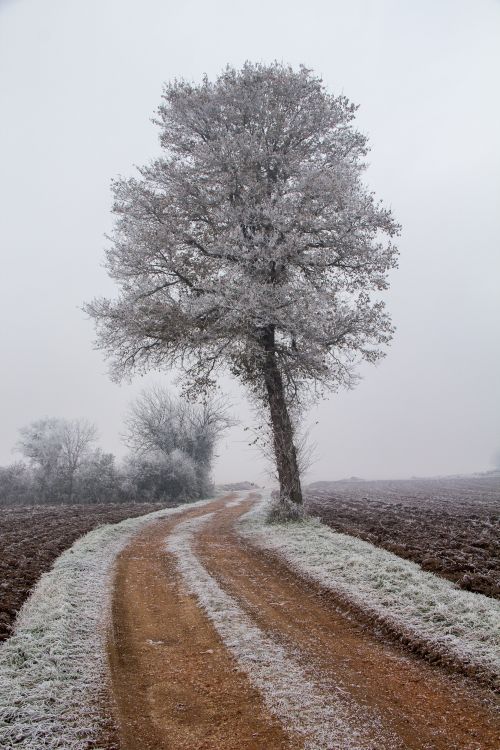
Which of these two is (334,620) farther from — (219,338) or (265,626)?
(219,338)

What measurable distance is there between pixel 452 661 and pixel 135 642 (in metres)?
4.32

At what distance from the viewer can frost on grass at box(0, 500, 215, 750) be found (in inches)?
182

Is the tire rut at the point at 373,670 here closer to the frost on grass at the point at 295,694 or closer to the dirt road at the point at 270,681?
the dirt road at the point at 270,681

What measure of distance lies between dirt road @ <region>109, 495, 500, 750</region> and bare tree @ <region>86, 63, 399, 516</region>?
9463 mm

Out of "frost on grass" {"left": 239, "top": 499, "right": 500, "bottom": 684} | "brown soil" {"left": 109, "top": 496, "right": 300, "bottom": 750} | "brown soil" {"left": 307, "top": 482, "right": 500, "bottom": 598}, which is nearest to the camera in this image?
"brown soil" {"left": 109, "top": 496, "right": 300, "bottom": 750}

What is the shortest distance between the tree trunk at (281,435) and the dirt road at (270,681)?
820 centimetres

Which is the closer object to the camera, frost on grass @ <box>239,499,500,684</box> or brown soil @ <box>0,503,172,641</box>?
frost on grass @ <box>239,499,500,684</box>

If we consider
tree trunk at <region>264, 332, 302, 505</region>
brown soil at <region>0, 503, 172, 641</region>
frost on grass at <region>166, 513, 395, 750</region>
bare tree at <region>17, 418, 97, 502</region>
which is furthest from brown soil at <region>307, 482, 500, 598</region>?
bare tree at <region>17, 418, 97, 502</region>

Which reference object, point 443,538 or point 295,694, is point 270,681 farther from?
point 443,538

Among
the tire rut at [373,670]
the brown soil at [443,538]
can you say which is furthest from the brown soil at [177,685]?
the brown soil at [443,538]

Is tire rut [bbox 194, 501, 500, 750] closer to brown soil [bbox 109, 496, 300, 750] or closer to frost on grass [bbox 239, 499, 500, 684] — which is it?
frost on grass [bbox 239, 499, 500, 684]

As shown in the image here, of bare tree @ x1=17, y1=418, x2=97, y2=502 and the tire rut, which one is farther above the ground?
bare tree @ x1=17, y1=418, x2=97, y2=502

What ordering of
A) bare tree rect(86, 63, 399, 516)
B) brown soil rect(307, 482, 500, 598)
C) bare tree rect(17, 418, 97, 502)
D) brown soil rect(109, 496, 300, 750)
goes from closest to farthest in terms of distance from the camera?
brown soil rect(109, 496, 300, 750) → brown soil rect(307, 482, 500, 598) → bare tree rect(86, 63, 399, 516) → bare tree rect(17, 418, 97, 502)

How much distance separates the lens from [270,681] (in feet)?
18.3
